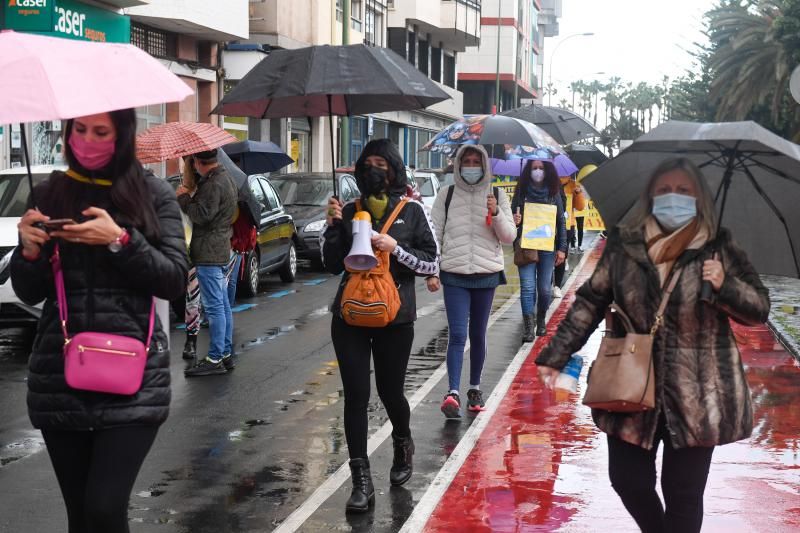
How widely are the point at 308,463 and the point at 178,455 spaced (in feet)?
2.62

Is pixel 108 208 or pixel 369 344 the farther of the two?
pixel 369 344

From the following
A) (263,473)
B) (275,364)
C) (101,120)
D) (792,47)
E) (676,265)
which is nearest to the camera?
(101,120)

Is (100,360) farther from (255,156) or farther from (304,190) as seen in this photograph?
(304,190)

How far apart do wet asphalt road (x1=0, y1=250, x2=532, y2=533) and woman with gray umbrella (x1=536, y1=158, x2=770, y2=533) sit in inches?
74.0

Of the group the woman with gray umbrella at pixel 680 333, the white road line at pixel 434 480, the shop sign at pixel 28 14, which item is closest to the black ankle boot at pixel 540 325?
the white road line at pixel 434 480

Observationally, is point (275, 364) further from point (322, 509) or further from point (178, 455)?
point (322, 509)

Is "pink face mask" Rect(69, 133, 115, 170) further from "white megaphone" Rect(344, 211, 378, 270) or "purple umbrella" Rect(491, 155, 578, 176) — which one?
"purple umbrella" Rect(491, 155, 578, 176)

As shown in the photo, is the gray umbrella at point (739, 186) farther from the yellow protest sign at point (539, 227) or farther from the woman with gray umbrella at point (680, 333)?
the yellow protest sign at point (539, 227)

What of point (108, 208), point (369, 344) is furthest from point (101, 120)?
point (369, 344)

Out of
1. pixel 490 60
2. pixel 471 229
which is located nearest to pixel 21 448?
pixel 471 229

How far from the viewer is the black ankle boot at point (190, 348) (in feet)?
36.6

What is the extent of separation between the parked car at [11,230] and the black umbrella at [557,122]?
18.9ft

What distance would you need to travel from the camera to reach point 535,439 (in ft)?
26.2

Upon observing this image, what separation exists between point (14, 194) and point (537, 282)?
5538 millimetres
